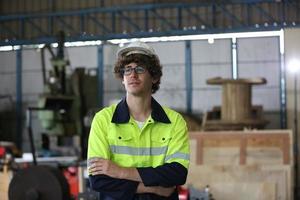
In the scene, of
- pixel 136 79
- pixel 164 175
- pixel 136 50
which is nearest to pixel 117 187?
pixel 164 175

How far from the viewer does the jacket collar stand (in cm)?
235

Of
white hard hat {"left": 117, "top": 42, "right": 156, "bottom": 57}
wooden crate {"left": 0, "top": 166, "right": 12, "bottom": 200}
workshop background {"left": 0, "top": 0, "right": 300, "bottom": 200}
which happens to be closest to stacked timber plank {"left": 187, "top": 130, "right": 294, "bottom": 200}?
workshop background {"left": 0, "top": 0, "right": 300, "bottom": 200}

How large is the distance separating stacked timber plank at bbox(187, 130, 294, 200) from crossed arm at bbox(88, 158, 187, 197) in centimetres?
450

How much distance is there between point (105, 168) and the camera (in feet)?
7.46

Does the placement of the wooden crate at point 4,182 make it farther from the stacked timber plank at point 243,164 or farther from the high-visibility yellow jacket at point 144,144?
the high-visibility yellow jacket at point 144,144

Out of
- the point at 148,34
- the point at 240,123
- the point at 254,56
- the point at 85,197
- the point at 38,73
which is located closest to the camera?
the point at 85,197

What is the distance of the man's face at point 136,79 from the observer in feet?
7.57

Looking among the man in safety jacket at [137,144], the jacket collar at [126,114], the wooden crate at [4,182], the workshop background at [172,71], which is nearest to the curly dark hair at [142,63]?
the man in safety jacket at [137,144]

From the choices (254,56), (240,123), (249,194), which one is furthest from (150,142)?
(254,56)

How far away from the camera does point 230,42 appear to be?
11305 mm

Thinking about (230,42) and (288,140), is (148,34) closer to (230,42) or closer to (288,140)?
(230,42)

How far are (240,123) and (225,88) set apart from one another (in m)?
0.53

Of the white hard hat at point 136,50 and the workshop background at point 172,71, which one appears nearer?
the white hard hat at point 136,50

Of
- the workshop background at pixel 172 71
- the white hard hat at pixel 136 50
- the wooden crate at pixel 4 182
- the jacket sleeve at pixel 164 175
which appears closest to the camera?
the jacket sleeve at pixel 164 175
